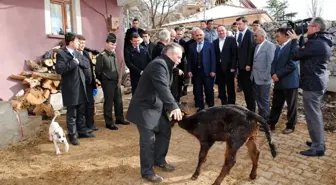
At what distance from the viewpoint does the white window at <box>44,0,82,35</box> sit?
7609 mm

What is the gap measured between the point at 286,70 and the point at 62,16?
6.19 meters

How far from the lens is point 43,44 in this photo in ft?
24.6

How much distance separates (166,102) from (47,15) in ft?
18.5

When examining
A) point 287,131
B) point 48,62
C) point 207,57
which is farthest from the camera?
point 48,62

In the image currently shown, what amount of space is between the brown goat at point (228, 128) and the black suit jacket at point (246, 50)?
273cm

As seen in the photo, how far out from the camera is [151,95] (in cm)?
362

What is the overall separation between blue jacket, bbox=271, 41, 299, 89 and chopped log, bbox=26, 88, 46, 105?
5492mm

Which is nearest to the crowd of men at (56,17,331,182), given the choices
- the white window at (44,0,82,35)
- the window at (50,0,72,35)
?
the white window at (44,0,82,35)

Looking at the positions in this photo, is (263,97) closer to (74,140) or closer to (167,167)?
(167,167)

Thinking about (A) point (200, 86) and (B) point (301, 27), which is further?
(A) point (200, 86)

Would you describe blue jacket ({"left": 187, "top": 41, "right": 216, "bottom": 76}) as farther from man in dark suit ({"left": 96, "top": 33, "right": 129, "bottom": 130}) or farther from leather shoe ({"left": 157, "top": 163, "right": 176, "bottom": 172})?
leather shoe ({"left": 157, "top": 163, "right": 176, "bottom": 172})

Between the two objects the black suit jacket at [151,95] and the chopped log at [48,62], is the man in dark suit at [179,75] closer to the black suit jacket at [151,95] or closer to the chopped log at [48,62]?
the black suit jacket at [151,95]

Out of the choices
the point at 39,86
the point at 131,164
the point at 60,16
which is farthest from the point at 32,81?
the point at 131,164

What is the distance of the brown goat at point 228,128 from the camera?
3455 millimetres
